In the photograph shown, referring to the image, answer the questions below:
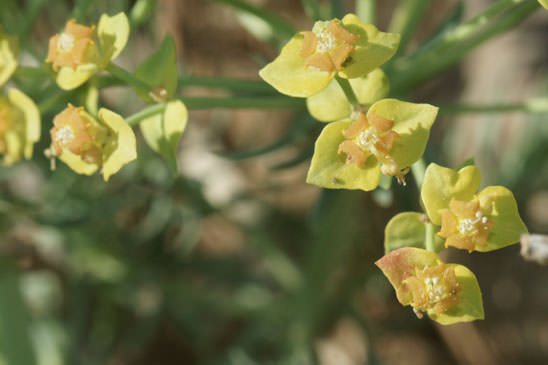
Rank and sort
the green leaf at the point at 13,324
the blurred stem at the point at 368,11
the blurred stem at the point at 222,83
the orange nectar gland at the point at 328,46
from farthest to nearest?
the green leaf at the point at 13,324 → the blurred stem at the point at 368,11 → the blurred stem at the point at 222,83 → the orange nectar gland at the point at 328,46

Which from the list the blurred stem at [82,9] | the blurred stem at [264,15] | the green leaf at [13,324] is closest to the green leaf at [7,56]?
the blurred stem at [82,9]

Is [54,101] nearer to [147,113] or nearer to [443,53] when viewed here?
[147,113]

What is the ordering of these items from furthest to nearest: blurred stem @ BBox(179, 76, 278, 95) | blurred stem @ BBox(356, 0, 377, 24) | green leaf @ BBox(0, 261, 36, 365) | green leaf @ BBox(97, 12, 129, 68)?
1. green leaf @ BBox(0, 261, 36, 365)
2. blurred stem @ BBox(356, 0, 377, 24)
3. blurred stem @ BBox(179, 76, 278, 95)
4. green leaf @ BBox(97, 12, 129, 68)

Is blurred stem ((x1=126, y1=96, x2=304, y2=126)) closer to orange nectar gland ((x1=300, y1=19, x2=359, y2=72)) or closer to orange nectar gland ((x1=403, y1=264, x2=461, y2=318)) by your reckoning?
orange nectar gland ((x1=300, y1=19, x2=359, y2=72))

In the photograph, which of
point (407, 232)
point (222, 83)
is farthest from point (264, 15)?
point (407, 232)

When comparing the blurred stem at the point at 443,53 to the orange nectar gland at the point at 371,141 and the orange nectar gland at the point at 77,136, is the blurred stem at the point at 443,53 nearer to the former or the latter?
the orange nectar gland at the point at 371,141

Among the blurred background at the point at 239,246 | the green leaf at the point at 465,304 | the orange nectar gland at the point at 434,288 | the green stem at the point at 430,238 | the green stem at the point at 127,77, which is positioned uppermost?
the green stem at the point at 127,77

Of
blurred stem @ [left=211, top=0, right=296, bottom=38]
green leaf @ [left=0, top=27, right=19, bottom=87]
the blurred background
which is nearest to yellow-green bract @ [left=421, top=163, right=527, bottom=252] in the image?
the blurred background
